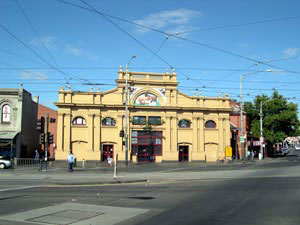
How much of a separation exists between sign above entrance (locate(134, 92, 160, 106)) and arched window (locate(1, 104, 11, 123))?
1566 cm

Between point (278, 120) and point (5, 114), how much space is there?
146 feet

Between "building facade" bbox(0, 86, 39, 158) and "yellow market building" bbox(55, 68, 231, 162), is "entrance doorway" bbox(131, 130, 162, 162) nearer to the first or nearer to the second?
"yellow market building" bbox(55, 68, 231, 162)

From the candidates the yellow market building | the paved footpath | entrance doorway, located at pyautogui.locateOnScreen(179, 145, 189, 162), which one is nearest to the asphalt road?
the paved footpath

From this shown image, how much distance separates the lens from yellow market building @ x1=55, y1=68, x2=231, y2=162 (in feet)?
138

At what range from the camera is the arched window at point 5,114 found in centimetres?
3888

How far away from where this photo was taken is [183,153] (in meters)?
44.8

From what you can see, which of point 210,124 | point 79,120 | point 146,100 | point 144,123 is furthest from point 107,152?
point 210,124

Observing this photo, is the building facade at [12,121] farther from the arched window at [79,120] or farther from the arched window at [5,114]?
the arched window at [79,120]

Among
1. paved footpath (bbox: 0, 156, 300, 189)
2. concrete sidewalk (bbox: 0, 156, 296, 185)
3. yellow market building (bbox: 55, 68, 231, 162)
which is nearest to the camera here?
paved footpath (bbox: 0, 156, 300, 189)

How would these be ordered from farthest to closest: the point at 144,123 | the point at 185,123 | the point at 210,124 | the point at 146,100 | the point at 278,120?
the point at 278,120, the point at 210,124, the point at 185,123, the point at 146,100, the point at 144,123

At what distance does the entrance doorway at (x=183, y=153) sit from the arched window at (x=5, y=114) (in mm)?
22146

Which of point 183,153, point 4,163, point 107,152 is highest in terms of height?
point 107,152

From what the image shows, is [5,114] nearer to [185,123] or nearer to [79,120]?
[79,120]

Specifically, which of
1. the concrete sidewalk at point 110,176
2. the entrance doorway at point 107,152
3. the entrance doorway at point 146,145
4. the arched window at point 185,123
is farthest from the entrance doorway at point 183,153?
the concrete sidewalk at point 110,176
